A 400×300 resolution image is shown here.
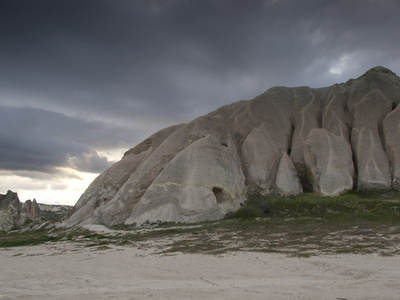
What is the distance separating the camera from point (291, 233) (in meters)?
15.7

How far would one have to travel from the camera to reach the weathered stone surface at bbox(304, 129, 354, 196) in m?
29.8

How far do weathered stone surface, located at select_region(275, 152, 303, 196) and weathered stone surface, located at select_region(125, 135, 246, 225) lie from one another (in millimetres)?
5049

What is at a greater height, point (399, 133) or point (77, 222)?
point (399, 133)

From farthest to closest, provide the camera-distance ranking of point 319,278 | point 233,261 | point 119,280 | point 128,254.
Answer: point 128,254, point 233,261, point 119,280, point 319,278

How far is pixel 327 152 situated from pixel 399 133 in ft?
25.9

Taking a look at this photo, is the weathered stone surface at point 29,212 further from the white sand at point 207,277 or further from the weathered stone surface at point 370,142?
the weathered stone surface at point 370,142

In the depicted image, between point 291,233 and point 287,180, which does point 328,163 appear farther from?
point 291,233

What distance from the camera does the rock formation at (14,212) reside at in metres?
41.6

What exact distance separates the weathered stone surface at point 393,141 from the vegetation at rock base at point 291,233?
2649mm

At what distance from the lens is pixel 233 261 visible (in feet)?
32.0

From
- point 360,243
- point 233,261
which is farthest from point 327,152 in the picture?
point 233,261

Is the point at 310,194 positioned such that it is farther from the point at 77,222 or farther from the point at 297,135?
the point at 77,222

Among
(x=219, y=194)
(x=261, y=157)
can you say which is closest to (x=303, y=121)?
(x=261, y=157)

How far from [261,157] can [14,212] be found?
1377 inches
